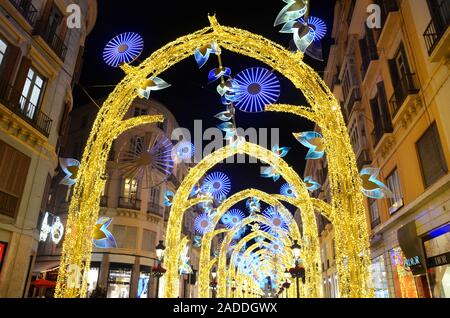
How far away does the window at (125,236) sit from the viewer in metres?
28.7

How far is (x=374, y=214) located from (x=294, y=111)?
36.6 ft

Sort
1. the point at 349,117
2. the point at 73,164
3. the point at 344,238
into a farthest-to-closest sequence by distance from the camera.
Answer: the point at 349,117 < the point at 73,164 < the point at 344,238

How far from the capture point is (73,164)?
9586 millimetres

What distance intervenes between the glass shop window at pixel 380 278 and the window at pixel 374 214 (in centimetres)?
169

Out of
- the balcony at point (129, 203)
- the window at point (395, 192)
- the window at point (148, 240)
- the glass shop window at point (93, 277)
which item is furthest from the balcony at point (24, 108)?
the window at point (148, 240)

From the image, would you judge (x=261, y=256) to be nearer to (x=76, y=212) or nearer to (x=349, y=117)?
(x=349, y=117)

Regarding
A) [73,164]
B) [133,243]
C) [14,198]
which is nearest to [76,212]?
[73,164]

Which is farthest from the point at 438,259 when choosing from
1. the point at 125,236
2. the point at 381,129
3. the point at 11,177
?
the point at 125,236

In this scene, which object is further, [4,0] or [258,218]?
[258,218]

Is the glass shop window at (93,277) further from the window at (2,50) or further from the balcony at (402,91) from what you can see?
the balcony at (402,91)

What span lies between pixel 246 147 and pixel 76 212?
9.54 m

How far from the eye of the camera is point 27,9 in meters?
14.1

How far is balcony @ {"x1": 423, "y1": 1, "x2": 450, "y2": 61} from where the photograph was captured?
932 cm
